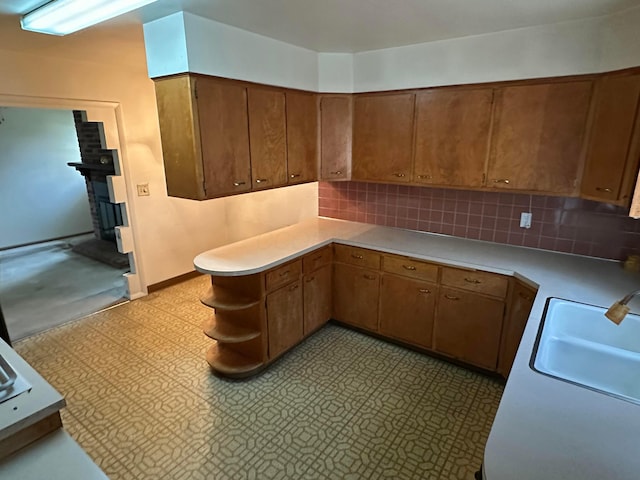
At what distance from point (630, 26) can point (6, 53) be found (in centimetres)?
439

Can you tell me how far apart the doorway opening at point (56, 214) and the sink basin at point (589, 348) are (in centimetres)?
402

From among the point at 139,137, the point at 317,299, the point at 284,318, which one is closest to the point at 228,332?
the point at 284,318

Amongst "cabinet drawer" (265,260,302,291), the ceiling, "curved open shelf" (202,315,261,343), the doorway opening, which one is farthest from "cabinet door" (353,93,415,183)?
the doorway opening

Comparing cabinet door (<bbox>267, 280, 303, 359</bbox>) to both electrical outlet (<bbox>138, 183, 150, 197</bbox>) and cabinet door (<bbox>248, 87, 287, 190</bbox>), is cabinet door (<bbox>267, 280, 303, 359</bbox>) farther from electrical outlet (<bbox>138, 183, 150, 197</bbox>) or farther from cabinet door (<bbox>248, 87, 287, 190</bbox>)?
electrical outlet (<bbox>138, 183, 150, 197</bbox>)

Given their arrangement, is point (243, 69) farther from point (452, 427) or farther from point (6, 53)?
point (452, 427)

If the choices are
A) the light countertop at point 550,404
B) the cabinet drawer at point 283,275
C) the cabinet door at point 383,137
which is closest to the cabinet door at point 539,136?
the light countertop at point 550,404

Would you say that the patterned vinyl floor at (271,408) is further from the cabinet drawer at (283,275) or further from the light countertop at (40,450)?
the light countertop at (40,450)

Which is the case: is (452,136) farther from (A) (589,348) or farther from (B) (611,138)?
(A) (589,348)

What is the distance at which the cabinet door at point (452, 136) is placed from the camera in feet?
8.84

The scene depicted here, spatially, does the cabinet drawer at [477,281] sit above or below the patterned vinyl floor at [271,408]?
above

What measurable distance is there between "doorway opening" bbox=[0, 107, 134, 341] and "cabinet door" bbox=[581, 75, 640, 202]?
14.3ft

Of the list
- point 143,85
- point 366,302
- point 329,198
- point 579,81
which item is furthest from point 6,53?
point 579,81

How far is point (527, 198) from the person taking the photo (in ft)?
9.23

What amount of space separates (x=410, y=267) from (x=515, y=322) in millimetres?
812
